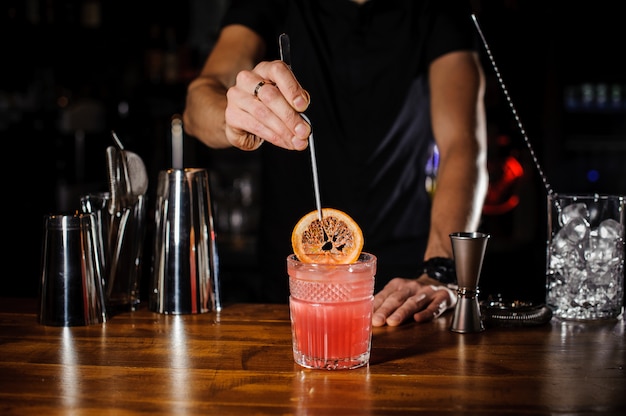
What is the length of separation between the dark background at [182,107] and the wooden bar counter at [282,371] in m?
2.65

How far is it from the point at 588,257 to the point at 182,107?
322cm

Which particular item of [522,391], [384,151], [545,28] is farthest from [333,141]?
[545,28]

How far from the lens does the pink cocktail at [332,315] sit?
123 cm

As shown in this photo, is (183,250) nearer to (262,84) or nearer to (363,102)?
(262,84)

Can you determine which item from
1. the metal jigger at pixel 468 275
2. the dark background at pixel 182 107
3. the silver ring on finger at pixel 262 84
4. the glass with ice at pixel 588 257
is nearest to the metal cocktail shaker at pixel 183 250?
the silver ring on finger at pixel 262 84

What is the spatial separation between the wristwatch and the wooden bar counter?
7.0 inches

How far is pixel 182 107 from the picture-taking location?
4.41 meters

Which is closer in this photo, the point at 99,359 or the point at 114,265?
the point at 99,359

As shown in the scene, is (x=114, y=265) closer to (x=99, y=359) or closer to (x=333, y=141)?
(x=99, y=359)

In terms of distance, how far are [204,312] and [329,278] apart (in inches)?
20.1

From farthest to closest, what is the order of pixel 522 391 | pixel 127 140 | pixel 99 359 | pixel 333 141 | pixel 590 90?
pixel 590 90
pixel 127 140
pixel 333 141
pixel 99 359
pixel 522 391

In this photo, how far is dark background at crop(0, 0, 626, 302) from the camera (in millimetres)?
4250

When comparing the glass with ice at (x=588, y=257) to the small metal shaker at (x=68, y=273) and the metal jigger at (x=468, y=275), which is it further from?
the small metal shaker at (x=68, y=273)

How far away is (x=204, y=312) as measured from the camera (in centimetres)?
164
